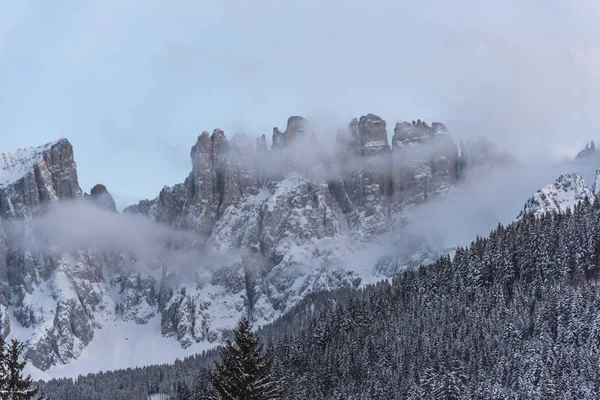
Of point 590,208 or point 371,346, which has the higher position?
point 590,208

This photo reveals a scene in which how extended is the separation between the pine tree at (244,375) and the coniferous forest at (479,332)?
63661 mm

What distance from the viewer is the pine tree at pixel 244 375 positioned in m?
33.1

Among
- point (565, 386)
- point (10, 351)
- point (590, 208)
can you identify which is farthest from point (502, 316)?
point (10, 351)

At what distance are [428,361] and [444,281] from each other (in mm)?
48852

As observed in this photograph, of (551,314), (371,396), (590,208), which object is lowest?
(371,396)

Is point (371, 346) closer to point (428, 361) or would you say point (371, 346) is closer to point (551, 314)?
point (428, 361)

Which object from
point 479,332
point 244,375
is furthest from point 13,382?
point 479,332

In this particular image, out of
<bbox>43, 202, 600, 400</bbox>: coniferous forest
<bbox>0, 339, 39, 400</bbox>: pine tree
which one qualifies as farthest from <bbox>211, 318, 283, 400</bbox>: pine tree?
<bbox>43, 202, 600, 400</bbox>: coniferous forest

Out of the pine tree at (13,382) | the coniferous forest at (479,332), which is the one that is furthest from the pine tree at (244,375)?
the coniferous forest at (479,332)

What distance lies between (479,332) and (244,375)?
106 m

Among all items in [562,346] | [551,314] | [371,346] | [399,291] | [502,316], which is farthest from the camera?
[399,291]

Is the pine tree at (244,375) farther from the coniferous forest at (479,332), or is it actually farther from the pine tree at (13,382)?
the coniferous forest at (479,332)

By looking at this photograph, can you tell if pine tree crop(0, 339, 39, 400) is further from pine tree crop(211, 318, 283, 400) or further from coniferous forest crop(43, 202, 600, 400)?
coniferous forest crop(43, 202, 600, 400)

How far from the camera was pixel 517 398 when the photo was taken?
362 feet
